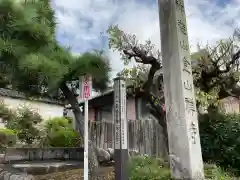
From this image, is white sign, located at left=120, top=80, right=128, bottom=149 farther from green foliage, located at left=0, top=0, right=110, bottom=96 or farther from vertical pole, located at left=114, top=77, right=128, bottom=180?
green foliage, located at left=0, top=0, right=110, bottom=96

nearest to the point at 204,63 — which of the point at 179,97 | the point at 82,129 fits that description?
the point at 179,97

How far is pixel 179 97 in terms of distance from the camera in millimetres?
5742

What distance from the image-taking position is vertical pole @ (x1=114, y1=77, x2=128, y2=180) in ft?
12.1

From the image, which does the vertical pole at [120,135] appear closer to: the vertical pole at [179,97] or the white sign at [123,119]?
the white sign at [123,119]

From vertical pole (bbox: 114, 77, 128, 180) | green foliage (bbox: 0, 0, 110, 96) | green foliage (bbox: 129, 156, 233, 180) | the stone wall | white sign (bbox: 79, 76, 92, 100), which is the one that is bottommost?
green foliage (bbox: 129, 156, 233, 180)

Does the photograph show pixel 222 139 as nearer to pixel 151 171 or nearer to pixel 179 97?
pixel 179 97

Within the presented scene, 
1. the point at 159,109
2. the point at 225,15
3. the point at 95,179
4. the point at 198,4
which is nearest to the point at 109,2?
the point at 198,4

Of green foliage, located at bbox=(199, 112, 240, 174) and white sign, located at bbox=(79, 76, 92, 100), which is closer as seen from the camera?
white sign, located at bbox=(79, 76, 92, 100)

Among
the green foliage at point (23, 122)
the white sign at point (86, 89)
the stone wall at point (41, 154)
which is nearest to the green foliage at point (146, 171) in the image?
the white sign at point (86, 89)

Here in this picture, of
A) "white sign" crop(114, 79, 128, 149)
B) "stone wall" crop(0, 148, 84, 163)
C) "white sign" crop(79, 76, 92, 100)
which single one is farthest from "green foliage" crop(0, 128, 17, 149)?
"white sign" crop(114, 79, 128, 149)

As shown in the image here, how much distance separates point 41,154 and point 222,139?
599 centimetres

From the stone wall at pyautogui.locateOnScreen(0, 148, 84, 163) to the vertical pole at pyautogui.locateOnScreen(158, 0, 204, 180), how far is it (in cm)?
370

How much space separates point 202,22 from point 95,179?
7455mm

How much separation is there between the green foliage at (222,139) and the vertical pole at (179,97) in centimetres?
228
